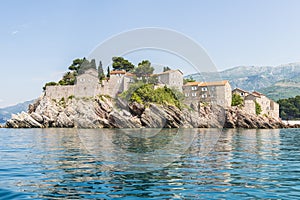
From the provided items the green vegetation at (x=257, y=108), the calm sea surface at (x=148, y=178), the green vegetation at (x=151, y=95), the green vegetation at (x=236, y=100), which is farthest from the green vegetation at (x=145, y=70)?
the calm sea surface at (x=148, y=178)

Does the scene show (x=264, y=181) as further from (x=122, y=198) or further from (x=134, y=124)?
(x=134, y=124)

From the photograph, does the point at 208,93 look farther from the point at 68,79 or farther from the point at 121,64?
the point at 68,79

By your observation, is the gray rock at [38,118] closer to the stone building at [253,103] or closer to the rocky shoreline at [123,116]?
the rocky shoreline at [123,116]

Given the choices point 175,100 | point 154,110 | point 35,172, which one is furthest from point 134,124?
point 35,172

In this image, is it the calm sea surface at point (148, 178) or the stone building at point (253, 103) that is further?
the stone building at point (253, 103)

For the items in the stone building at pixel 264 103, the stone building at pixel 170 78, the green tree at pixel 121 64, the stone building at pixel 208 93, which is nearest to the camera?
the stone building at pixel 170 78

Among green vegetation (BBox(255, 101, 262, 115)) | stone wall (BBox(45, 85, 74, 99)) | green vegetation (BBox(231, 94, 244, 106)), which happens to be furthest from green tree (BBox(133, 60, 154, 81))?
→ green vegetation (BBox(255, 101, 262, 115))

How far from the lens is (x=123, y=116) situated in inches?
2080

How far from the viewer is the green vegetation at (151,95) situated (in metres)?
56.0

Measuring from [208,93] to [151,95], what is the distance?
50.2 feet

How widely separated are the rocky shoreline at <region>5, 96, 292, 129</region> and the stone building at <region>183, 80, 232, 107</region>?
2.31 meters

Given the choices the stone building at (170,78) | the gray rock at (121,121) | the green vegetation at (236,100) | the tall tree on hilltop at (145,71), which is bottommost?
the gray rock at (121,121)

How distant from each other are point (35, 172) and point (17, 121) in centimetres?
4950

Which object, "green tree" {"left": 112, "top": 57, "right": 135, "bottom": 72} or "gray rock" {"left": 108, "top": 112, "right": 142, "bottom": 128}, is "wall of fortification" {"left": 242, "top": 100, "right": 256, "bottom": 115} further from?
"green tree" {"left": 112, "top": 57, "right": 135, "bottom": 72}
